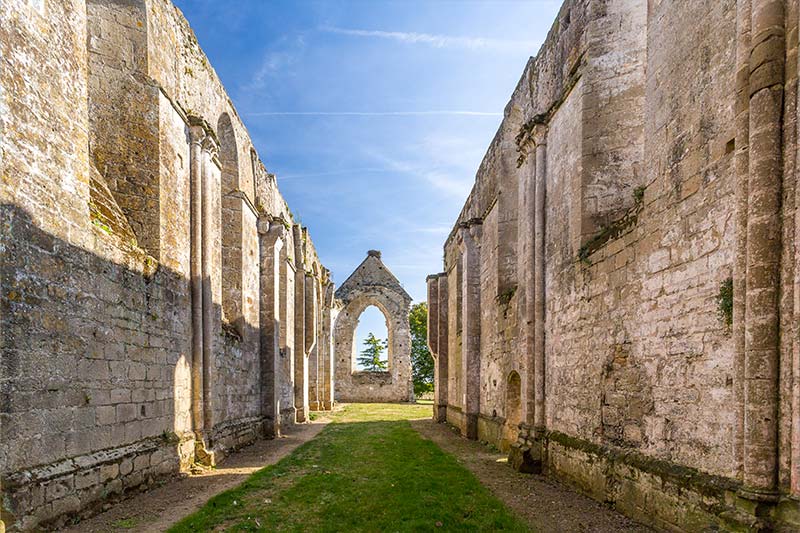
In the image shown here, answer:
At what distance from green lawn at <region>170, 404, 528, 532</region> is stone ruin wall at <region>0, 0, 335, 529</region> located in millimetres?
1449

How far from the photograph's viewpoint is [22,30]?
5.00 meters

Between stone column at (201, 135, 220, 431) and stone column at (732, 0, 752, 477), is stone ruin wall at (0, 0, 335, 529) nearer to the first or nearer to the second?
stone column at (201, 135, 220, 431)

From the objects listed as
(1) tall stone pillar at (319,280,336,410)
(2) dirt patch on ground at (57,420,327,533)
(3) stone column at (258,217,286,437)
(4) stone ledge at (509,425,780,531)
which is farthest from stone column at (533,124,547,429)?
(1) tall stone pillar at (319,280,336,410)

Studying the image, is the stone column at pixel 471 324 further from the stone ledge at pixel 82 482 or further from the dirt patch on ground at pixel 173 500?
the stone ledge at pixel 82 482

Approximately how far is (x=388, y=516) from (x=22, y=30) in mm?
6426

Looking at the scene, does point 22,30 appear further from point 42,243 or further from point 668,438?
point 668,438

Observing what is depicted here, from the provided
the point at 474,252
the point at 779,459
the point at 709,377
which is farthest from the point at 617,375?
the point at 474,252

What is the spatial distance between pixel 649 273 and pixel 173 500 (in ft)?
21.8

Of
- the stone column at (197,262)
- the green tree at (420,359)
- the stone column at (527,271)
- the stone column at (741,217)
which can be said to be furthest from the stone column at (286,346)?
the green tree at (420,359)

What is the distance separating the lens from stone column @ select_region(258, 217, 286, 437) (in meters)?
13.4

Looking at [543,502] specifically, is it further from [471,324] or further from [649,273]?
[471,324]

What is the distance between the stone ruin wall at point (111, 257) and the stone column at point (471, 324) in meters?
5.71

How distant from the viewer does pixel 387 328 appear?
30.4 meters

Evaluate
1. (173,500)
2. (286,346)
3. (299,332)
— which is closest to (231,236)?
(286,346)
